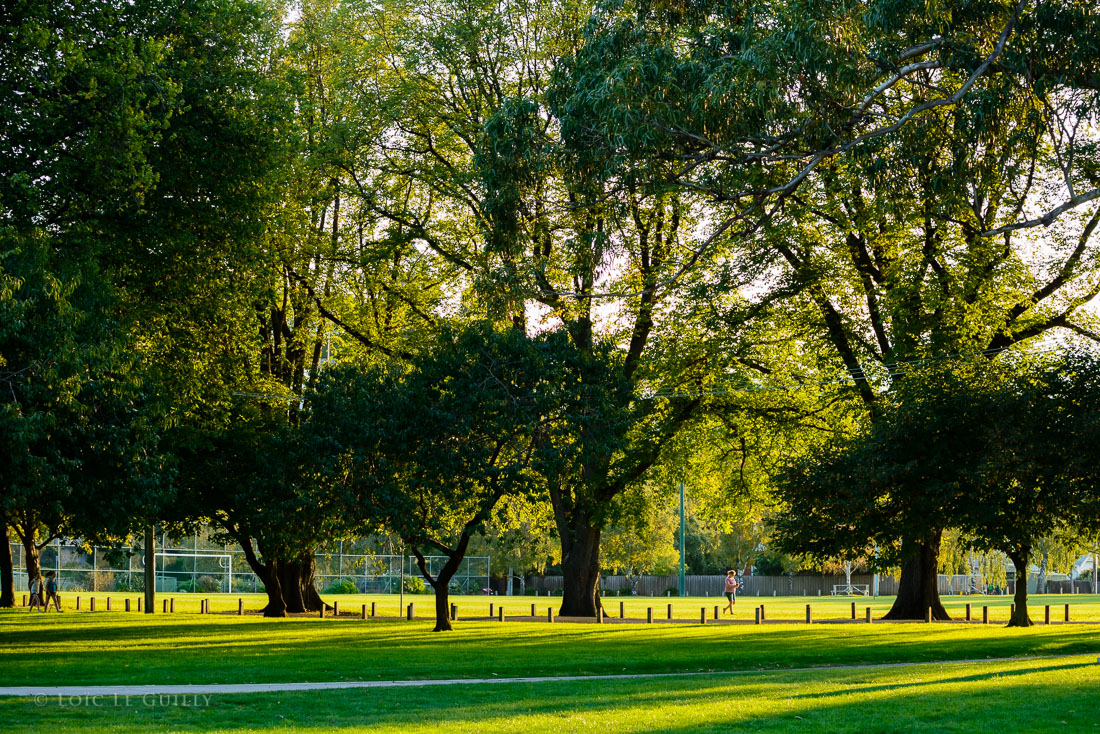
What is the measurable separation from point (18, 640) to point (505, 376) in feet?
42.6

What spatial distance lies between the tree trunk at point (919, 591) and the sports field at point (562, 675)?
6939 millimetres

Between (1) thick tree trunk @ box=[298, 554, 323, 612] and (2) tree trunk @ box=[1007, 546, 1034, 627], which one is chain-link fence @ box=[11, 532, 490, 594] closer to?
(1) thick tree trunk @ box=[298, 554, 323, 612]

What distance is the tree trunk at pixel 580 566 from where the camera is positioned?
37.7 m

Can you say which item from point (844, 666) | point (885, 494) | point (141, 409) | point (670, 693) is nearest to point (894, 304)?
point (885, 494)

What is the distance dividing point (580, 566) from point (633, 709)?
23959mm

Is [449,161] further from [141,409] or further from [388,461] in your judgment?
[141,409]

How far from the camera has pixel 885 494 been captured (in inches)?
1064

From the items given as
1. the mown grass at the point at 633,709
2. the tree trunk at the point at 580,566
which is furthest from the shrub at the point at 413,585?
the mown grass at the point at 633,709

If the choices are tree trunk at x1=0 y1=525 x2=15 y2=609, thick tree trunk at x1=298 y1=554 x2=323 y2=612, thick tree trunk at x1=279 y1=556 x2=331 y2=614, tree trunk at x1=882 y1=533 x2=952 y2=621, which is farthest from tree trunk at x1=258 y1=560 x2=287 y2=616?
tree trunk at x1=882 y1=533 x2=952 y2=621

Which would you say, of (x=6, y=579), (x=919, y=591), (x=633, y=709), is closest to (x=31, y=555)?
(x=6, y=579)

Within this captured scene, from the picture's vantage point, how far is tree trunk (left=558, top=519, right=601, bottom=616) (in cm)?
3766

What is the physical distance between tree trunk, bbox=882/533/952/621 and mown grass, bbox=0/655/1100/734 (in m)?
21.6

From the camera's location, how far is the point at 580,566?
38.1 meters

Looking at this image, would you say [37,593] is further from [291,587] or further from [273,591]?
[273,591]
